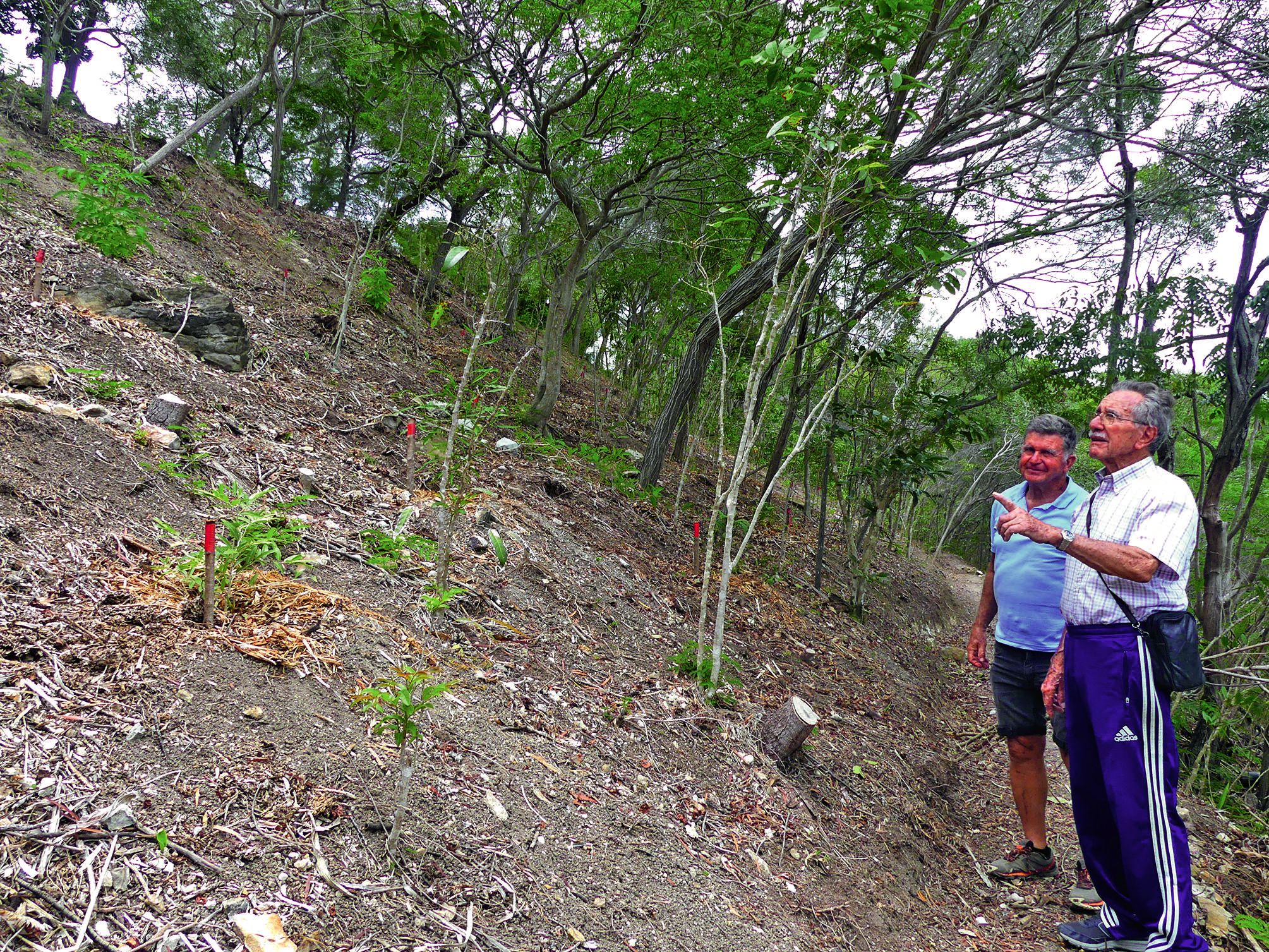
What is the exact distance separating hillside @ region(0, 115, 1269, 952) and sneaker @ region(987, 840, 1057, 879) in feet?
0.25

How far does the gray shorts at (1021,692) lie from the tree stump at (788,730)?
94 centimetres

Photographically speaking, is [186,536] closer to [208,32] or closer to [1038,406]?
[1038,406]

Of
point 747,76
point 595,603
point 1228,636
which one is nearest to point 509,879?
point 595,603

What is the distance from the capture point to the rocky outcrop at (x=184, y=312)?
479 centimetres

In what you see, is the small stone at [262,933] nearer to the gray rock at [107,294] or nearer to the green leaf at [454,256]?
the green leaf at [454,256]

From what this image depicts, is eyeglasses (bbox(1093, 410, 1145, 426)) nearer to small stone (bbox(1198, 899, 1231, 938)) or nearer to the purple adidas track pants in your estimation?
the purple adidas track pants

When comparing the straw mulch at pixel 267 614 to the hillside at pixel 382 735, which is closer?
the hillside at pixel 382 735

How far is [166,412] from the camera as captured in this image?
12.3 feet

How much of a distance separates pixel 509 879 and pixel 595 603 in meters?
2.37

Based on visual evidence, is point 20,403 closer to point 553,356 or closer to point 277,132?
point 553,356

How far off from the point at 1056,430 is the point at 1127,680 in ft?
4.25

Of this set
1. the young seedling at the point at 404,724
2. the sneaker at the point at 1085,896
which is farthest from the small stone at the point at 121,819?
the sneaker at the point at 1085,896

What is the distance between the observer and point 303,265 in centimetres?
961

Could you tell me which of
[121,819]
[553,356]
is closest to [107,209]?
[553,356]
